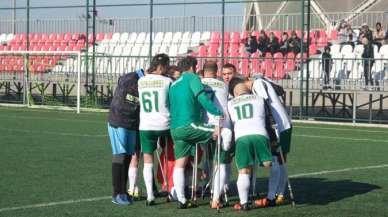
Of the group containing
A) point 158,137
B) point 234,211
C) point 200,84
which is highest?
point 200,84

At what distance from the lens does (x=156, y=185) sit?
11.4 m

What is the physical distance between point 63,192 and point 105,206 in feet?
3.65

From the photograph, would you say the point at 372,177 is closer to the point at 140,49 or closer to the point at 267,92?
the point at 267,92

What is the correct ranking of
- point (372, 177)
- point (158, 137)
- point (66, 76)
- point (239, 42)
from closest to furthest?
1. point (158, 137)
2. point (372, 177)
3. point (239, 42)
4. point (66, 76)

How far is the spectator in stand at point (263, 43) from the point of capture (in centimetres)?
2691

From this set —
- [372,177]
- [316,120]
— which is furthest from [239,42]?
[372,177]

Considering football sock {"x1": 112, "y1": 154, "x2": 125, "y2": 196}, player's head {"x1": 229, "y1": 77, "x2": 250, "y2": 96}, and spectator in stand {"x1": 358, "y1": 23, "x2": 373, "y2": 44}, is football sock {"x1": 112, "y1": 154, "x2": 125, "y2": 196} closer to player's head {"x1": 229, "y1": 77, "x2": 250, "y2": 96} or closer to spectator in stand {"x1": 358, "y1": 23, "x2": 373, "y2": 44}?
player's head {"x1": 229, "y1": 77, "x2": 250, "y2": 96}

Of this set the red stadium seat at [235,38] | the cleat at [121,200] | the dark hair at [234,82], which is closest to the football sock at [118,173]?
the cleat at [121,200]

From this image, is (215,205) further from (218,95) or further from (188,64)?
(188,64)

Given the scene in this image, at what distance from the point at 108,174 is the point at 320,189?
3.20 meters

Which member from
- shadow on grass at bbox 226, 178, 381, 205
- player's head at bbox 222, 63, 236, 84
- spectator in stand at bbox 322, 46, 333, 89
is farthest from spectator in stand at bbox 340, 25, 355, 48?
player's head at bbox 222, 63, 236, 84

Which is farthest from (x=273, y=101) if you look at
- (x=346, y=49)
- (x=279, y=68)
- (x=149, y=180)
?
(x=346, y=49)

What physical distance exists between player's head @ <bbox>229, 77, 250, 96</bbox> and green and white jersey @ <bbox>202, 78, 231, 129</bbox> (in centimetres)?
11

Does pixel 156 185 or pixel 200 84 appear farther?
pixel 156 185
